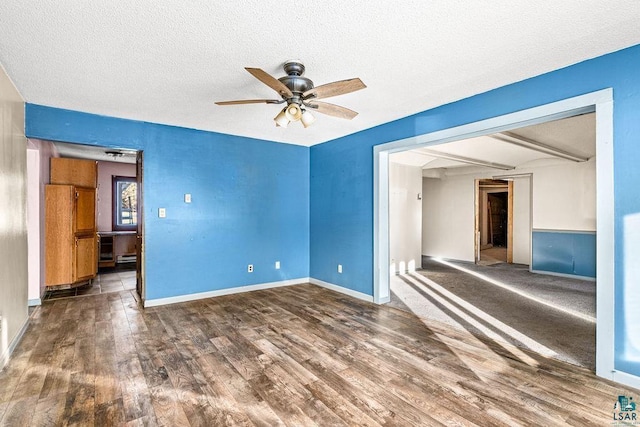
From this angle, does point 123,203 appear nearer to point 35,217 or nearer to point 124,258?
point 124,258

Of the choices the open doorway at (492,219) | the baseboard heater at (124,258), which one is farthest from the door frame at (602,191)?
the baseboard heater at (124,258)

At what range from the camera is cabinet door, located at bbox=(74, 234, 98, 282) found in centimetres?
510

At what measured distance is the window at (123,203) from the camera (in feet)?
25.0

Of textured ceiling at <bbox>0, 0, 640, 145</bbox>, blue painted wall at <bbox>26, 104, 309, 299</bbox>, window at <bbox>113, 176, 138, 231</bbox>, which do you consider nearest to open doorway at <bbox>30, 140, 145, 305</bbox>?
window at <bbox>113, 176, 138, 231</bbox>

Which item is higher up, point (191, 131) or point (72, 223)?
point (191, 131)

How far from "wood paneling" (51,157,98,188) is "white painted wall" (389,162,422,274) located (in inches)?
219

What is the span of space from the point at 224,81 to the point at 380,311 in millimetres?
3202

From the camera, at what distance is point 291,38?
215 cm

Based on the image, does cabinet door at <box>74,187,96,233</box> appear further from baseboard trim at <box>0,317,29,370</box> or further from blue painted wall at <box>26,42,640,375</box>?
baseboard trim at <box>0,317,29,370</box>

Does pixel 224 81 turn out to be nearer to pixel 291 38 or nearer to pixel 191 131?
pixel 291 38

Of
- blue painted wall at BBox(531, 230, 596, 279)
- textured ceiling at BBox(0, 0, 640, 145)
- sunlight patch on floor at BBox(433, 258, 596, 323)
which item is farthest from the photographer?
blue painted wall at BBox(531, 230, 596, 279)

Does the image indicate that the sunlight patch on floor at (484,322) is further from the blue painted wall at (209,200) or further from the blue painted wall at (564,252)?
the blue painted wall at (564,252)

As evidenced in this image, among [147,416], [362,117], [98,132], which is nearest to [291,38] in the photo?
[362,117]

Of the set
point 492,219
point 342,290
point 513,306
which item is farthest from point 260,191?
point 492,219
